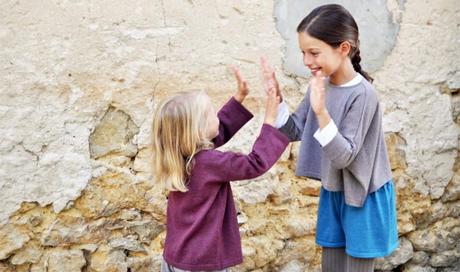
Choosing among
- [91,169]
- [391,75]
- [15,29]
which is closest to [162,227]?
[91,169]

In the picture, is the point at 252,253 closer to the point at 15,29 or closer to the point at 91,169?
the point at 91,169

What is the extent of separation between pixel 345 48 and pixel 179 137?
0.69m

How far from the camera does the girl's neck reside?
231cm

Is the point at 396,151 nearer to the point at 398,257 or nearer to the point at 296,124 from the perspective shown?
the point at 398,257

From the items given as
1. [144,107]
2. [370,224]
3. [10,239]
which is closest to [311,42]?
[370,224]

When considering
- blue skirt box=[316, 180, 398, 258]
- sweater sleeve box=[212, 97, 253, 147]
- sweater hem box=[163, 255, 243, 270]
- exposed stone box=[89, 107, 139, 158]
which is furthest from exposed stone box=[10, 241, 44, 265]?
blue skirt box=[316, 180, 398, 258]

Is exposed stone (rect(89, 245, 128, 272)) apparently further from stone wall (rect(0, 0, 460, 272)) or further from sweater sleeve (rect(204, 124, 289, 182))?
sweater sleeve (rect(204, 124, 289, 182))

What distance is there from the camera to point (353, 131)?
219 cm

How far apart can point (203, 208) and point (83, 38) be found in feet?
3.45

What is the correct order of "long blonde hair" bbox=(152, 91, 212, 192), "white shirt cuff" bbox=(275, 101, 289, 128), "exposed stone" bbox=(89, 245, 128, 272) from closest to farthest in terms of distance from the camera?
"long blonde hair" bbox=(152, 91, 212, 192), "white shirt cuff" bbox=(275, 101, 289, 128), "exposed stone" bbox=(89, 245, 128, 272)

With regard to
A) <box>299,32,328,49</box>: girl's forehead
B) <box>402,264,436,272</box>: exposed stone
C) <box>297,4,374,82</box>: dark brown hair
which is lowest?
<box>402,264,436,272</box>: exposed stone

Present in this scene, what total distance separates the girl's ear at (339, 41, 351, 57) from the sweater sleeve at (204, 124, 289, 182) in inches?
15.4

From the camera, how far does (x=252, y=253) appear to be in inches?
126

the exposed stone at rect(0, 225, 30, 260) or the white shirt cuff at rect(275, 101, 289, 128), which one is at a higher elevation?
A: the white shirt cuff at rect(275, 101, 289, 128)
